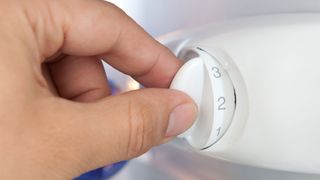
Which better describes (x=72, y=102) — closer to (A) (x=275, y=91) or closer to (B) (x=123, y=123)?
(B) (x=123, y=123)

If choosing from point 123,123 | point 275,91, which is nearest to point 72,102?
point 123,123

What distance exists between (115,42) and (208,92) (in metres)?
0.08

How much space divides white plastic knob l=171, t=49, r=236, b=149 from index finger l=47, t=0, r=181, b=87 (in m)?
0.03

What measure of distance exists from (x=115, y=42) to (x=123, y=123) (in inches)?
3.2

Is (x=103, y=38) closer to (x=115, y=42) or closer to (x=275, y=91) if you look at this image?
(x=115, y=42)

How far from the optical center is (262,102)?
33 cm

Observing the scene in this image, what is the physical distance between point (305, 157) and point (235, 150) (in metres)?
0.05

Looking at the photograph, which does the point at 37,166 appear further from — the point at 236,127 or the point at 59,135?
the point at 236,127

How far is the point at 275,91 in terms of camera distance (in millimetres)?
322

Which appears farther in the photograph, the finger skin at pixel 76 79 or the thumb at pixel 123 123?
the finger skin at pixel 76 79

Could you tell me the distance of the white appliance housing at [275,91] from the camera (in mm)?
318

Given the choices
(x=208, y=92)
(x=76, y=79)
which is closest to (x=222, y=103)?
(x=208, y=92)

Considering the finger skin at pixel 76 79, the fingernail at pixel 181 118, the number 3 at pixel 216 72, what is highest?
the number 3 at pixel 216 72

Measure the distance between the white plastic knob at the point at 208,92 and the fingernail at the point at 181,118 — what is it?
14 millimetres
